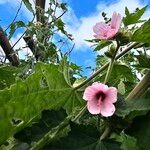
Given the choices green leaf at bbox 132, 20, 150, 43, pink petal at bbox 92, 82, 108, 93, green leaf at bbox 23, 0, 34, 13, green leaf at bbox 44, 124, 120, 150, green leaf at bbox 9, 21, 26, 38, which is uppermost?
green leaf at bbox 23, 0, 34, 13

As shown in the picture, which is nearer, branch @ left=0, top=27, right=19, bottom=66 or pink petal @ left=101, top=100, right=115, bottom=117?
pink petal @ left=101, top=100, right=115, bottom=117

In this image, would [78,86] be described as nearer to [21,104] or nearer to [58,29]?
[21,104]

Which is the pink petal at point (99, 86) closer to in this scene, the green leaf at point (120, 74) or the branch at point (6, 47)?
the green leaf at point (120, 74)

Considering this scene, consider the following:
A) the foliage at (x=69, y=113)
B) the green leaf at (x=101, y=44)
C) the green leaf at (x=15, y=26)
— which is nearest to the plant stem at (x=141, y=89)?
the foliage at (x=69, y=113)

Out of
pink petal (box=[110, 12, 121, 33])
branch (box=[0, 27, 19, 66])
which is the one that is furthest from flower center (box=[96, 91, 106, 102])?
branch (box=[0, 27, 19, 66])

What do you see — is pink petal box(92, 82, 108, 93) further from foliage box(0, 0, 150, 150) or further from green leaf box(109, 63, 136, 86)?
green leaf box(109, 63, 136, 86)

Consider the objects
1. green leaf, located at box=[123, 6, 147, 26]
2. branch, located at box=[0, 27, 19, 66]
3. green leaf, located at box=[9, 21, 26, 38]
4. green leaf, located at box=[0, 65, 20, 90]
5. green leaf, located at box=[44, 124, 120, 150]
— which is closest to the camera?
green leaf, located at box=[44, 124, 120, 150]

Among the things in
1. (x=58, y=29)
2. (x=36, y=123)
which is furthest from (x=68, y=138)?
(x=58, y=29)

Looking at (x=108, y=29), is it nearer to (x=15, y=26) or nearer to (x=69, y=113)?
(x=69, y=113)
